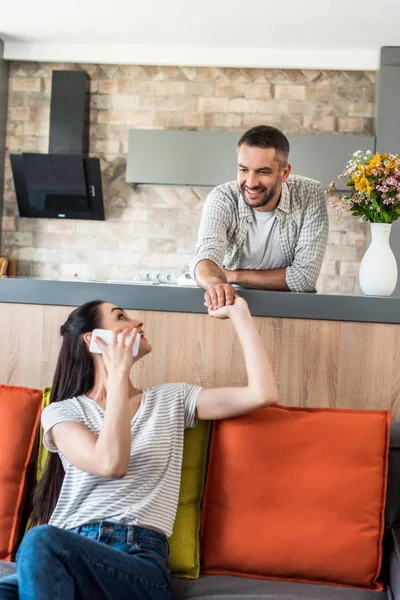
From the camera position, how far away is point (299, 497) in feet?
6.15

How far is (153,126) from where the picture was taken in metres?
5.53

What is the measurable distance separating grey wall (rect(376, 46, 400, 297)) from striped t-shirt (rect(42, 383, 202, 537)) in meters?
3.63

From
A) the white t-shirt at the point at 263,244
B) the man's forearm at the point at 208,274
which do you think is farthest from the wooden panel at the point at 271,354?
the white t-shirt at the point at 263,244

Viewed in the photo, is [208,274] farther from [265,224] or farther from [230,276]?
[265,224]

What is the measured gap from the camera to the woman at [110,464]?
5.04 feet

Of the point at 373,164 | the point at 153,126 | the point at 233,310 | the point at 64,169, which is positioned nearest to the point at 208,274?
the point at 233,310

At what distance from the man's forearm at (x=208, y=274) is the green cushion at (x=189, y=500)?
0.45 metres

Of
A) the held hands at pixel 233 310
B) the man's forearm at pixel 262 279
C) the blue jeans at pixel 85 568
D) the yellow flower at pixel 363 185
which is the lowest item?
the blue jeans at pixel 85 568

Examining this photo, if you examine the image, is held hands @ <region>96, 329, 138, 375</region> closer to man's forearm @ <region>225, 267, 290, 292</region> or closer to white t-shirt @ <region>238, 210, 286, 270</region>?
man's forearm @ <region>225, 267, 290, 292</region>

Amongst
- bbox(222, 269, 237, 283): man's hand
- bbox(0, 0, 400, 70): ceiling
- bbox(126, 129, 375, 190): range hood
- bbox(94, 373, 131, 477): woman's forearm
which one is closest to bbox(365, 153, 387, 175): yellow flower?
bbox(222, 269, 237, 283): man's hand

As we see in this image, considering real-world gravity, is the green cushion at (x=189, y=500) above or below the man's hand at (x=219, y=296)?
below

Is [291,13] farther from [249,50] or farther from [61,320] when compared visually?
[61,320]

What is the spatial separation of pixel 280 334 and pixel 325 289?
3.17m

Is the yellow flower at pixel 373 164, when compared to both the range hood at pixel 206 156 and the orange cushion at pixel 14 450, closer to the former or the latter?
the orange cushion at pixel 14 450
